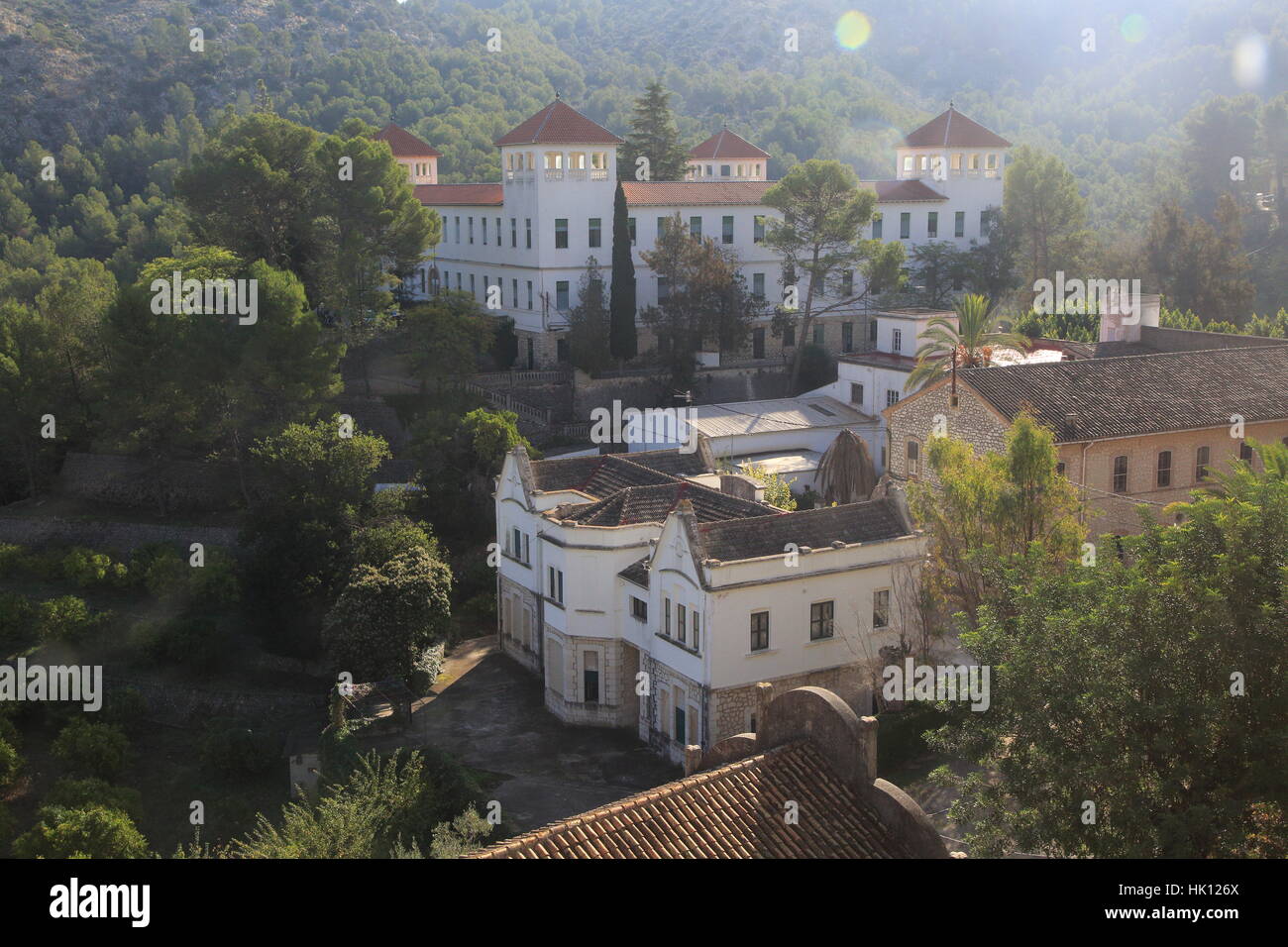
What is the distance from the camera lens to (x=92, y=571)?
148ft

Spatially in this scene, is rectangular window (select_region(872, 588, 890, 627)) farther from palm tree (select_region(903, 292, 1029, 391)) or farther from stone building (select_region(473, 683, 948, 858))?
palm tree (select_region(903, 292, 1029, 391))

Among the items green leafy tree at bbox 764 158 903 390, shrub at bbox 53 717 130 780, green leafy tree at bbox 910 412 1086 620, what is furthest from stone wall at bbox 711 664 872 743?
green leafy tree at bbox 764 158 903 390

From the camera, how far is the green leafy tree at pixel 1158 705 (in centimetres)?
1539

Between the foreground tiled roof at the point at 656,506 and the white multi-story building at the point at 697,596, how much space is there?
5cm

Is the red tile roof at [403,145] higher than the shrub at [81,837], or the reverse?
the red tile roof at [403,145]

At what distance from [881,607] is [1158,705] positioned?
15.7 metres

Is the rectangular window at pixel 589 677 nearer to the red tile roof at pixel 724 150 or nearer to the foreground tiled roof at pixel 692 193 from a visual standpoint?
the foreground tiled roof at pixel 692 193

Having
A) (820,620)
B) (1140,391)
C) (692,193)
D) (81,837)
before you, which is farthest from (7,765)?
(692,193)

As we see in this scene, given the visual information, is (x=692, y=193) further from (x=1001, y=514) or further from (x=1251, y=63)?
(x=1251, y=63)

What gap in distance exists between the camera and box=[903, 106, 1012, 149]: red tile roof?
72.8 m

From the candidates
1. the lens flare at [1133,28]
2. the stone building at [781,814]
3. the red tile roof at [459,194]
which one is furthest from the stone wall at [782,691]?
the lens flare at [1133,28]

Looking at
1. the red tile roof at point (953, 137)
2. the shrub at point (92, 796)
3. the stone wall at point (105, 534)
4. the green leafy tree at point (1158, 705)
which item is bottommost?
the shrub at point (92, 796)

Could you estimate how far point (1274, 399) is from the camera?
41.6 metres

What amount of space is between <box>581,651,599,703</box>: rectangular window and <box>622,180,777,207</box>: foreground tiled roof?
33757 mm
